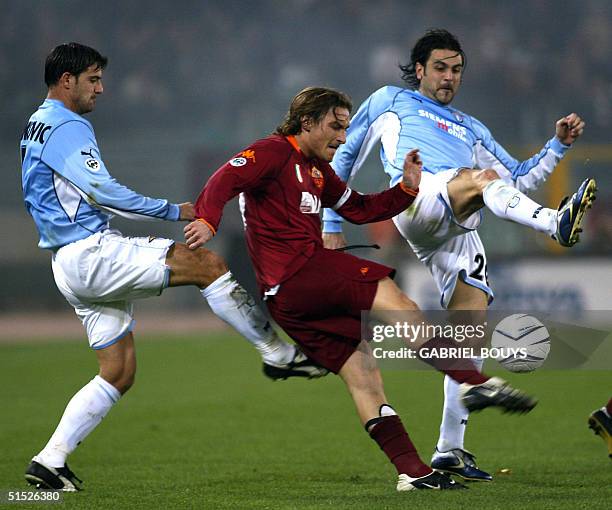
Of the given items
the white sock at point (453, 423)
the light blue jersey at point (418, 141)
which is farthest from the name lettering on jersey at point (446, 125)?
the white sock at point (453, 423)

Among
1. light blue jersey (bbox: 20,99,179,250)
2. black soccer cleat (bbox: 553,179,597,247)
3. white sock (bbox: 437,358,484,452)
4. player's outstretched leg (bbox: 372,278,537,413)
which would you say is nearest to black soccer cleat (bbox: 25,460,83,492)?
light blue jersey (bbox: 20,99,179,250)

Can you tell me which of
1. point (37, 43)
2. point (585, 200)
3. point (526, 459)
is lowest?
point (526, 459)

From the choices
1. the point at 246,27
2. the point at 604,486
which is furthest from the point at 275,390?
the point at 246,27

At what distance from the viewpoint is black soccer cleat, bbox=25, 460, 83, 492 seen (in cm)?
527

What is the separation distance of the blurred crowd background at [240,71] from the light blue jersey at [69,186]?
39.3ft

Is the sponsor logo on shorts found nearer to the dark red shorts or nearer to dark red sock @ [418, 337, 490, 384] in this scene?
the dark red shorts

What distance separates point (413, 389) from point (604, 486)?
4.90m

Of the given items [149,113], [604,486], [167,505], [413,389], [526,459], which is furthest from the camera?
[149,113]

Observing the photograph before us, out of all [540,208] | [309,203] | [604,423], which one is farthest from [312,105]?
[604,423]

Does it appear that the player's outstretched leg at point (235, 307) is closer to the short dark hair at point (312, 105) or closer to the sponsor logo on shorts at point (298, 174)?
the sponsor logo on shorts at point (298, 174)

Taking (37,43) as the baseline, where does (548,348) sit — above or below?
below

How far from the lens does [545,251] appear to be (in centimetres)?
1479

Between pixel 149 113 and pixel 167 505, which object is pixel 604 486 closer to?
pixel 167 505

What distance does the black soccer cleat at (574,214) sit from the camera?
483 centimetres
